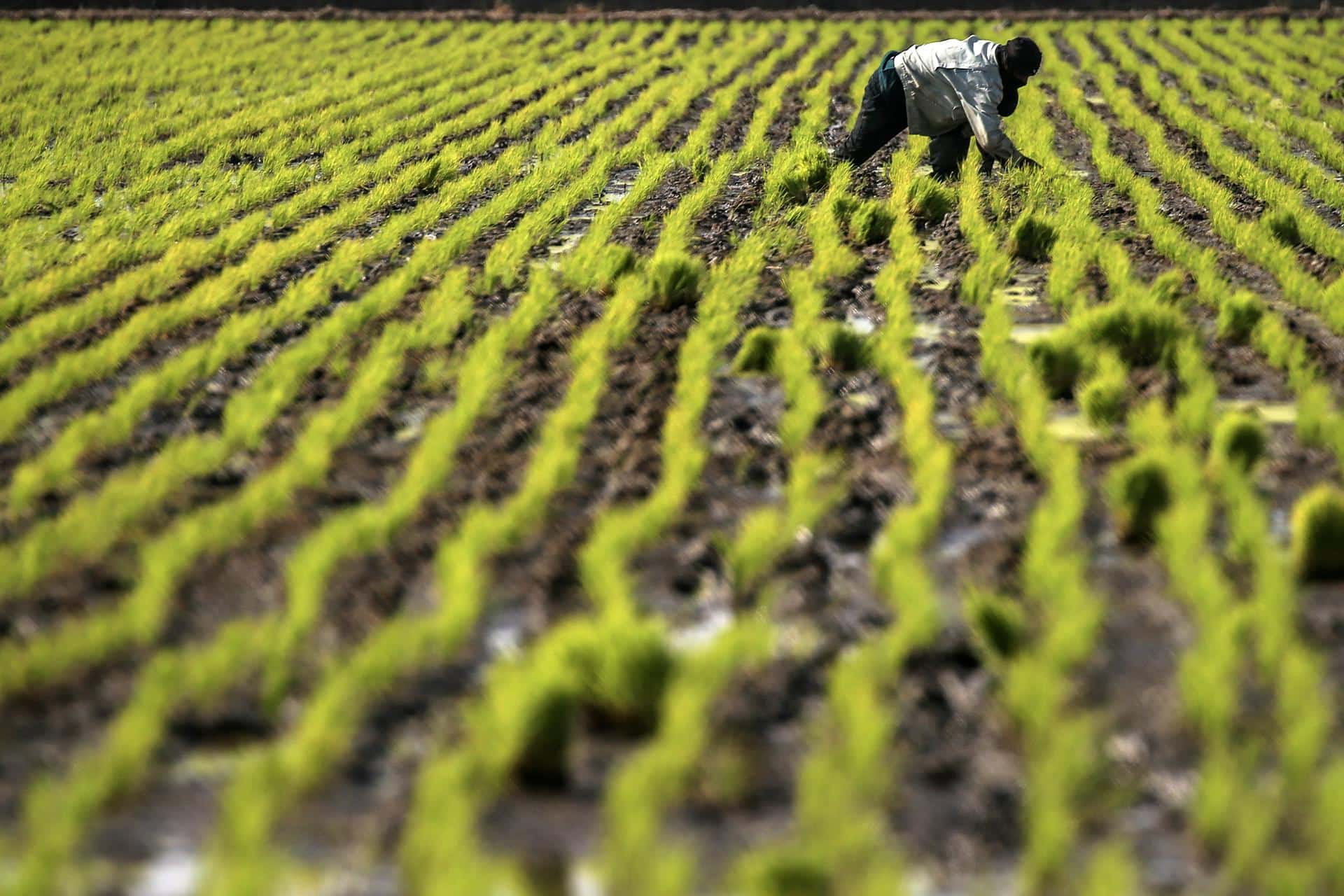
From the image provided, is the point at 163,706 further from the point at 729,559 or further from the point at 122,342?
the point at 122,342

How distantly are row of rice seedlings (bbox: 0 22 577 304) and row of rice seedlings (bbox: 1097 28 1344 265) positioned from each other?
3.61 meters

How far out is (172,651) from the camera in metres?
1.96

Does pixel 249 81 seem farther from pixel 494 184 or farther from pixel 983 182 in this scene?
pixel 983 182

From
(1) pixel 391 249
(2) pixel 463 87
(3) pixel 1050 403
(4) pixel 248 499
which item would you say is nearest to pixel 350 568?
(4) pixel 248 499

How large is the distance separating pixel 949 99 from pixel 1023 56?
0.36m

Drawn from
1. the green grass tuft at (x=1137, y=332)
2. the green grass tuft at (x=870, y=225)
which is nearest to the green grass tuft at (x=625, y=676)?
the green grass tuft at (x=1137, y=332)

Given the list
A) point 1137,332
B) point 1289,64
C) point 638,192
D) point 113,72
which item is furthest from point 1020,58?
point 113,72

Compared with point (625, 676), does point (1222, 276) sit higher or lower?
lower

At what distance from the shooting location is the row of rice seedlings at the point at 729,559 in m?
1.55

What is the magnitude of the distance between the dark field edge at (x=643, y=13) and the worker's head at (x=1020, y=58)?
8.22m

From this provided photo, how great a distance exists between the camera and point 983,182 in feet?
17.5

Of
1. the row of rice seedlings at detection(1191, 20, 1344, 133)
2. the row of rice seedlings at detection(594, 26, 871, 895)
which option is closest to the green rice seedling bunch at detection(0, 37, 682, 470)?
the row of rice seedlings at detection(594, 26, 871, 895)

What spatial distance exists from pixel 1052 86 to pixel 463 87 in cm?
379

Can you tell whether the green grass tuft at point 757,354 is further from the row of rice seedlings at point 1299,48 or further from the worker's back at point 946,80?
the row of rice seedlings at point 1299,48
